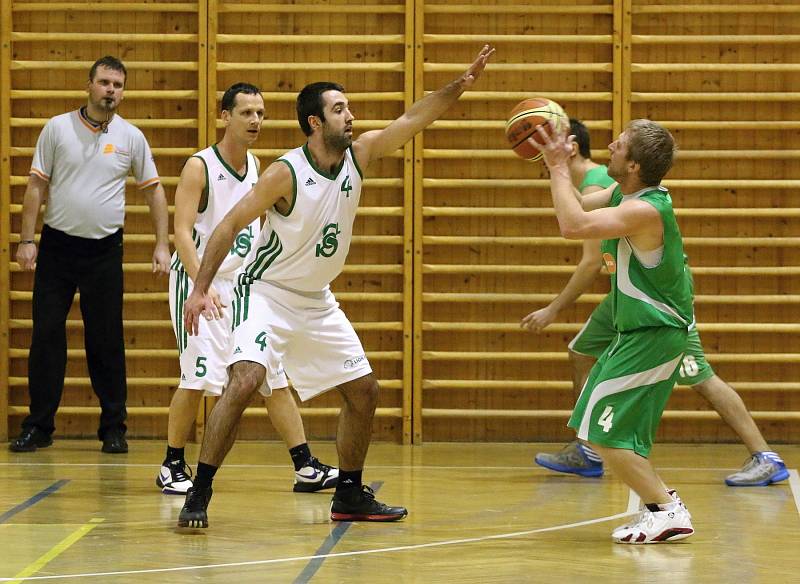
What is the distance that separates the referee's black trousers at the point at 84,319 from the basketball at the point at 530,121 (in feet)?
9.38

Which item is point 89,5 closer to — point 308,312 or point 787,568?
point 308,312

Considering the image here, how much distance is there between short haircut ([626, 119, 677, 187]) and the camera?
4617 millimetres

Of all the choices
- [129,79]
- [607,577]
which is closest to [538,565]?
[607,577]

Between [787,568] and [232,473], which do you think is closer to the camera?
[787,568]

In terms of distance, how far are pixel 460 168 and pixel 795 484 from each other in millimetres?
2694

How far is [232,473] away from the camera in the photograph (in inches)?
255

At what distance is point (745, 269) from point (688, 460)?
1233 millimetres

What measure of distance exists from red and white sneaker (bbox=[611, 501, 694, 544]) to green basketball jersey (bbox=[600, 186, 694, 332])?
0.65m

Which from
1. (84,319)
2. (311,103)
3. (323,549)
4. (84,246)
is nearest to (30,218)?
(84,246)

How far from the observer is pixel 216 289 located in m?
5.84

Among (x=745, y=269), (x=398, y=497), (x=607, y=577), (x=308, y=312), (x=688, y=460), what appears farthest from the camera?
(x=745, y=269)

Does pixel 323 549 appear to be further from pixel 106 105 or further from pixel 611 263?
pixel 106 105

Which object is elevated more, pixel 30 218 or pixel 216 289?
pixel 30 218

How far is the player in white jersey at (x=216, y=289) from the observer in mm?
5859
